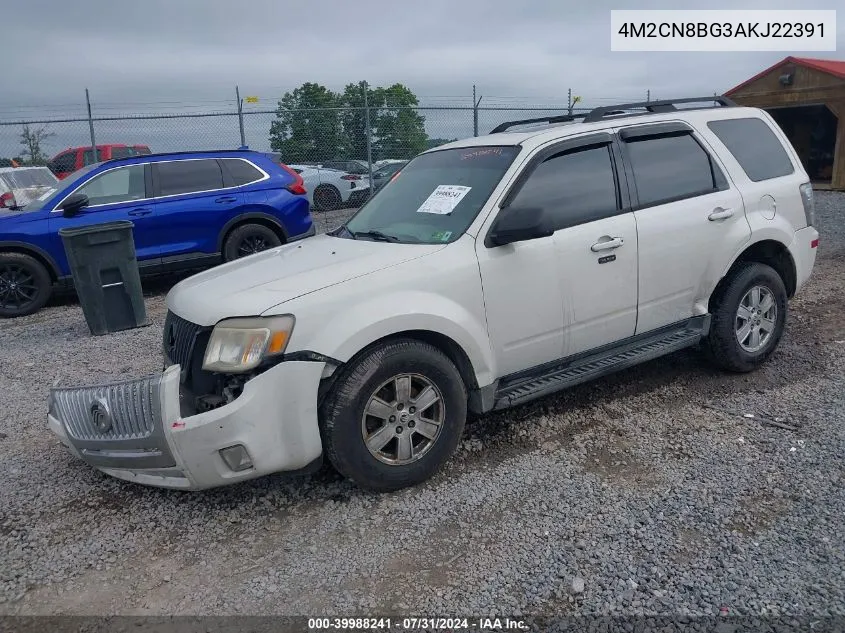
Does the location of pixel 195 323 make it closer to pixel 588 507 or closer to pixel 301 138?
pixel 588 507

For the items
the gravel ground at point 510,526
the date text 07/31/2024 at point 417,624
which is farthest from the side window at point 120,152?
the date text 07/31/2024 at point 417,624

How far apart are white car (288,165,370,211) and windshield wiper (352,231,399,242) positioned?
10.5 metres

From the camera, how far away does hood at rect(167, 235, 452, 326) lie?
3.21m

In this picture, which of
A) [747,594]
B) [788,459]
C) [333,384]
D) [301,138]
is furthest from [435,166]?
[301,138]

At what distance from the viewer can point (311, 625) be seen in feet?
8.49

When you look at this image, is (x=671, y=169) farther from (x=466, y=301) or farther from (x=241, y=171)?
(x=241, y=171)

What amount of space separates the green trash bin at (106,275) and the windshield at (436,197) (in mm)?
3357

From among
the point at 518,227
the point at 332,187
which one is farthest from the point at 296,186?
the point at 518,227

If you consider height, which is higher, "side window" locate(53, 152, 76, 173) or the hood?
"side window" locate(53, 152, 76, 173)

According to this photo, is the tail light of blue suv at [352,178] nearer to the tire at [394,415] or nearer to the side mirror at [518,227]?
the side mirror at [518,227]

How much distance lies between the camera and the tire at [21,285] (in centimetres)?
774

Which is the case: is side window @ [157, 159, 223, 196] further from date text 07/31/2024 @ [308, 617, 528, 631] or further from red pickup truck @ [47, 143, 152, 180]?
date text 07/31/2024 @ [308, 617, 528, 631]

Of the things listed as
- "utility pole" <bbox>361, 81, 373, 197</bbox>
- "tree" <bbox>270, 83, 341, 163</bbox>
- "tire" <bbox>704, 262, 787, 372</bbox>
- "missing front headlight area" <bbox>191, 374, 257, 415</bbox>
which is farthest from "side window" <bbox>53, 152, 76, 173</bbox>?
"tire" <bbox>704, 262, 787, 372</bbox>

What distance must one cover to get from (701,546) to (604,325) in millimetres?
1515
